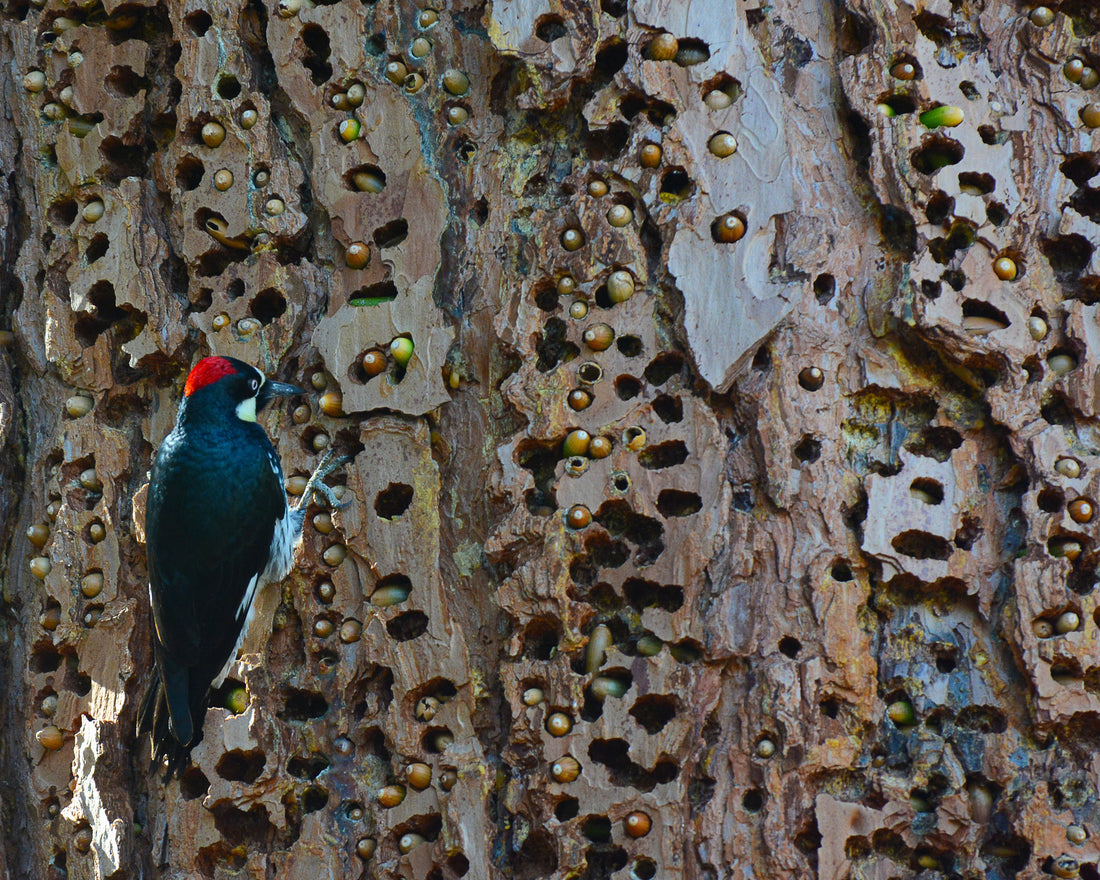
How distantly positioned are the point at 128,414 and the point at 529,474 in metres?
1.16

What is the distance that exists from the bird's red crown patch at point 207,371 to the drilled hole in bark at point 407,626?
28.4 inches

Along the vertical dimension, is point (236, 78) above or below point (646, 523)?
above

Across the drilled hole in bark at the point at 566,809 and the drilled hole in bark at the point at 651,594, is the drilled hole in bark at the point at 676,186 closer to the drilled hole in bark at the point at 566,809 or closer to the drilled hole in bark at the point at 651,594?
the drilled hole in bark at the point at 651,594

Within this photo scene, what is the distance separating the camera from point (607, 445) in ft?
8.25

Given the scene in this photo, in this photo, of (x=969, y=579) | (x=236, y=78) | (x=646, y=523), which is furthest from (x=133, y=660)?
(x=969, y=579)

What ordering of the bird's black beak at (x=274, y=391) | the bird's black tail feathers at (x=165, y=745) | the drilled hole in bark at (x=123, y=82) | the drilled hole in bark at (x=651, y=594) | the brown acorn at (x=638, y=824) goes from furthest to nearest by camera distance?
1. the drilled hole in bark at (x=123, y=82)
2. the bird's black beak at (x=274, y=391)
3. the bird's black tail feathers at (x=165, y=745)
4. the drilled hole in bark at (x=651, y=594)
5. the brown acorn at (x=638, y=824)

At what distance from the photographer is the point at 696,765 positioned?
94.5 inches

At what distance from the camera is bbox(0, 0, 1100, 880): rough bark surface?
94.4 inches

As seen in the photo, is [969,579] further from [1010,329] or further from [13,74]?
[13,74]

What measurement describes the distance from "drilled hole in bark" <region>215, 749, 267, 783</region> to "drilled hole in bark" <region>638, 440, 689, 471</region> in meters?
1.10

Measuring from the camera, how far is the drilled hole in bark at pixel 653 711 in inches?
95.3

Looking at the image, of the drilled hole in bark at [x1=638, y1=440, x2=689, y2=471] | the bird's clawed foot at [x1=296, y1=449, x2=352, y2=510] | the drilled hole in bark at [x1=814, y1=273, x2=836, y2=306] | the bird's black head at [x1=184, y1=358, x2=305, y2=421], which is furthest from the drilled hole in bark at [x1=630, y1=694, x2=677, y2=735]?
the bird's black head at [x1=184, y1=358, x2=305, y2=421]

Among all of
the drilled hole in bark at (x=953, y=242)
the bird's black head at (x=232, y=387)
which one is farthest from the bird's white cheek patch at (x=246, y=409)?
the drilled hole in bark at (x=953, y=242)

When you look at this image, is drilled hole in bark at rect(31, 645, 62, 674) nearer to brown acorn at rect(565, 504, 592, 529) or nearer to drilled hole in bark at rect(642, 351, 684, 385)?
brown acorn at rect(565, 504, 592, 529)
